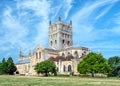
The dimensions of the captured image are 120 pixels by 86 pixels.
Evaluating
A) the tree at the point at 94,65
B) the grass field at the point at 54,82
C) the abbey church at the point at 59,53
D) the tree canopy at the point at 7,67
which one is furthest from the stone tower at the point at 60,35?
the grass field at the point at 54,82

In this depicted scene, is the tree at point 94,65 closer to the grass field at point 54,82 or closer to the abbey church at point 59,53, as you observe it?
the abbey church at point 59,53

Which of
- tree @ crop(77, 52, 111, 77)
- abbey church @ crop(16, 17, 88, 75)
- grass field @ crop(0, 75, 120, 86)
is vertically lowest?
grass field @ crop(0, 75, 120, 86)

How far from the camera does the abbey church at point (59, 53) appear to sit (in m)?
97.2

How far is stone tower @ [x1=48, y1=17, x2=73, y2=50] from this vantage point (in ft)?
417

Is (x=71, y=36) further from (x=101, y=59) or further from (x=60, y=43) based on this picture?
(x=101, y=59)

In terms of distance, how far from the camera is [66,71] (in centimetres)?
9612

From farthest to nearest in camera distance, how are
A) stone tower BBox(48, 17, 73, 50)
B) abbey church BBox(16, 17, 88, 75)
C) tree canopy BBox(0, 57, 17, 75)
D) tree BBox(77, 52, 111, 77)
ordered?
1. stone tower BBox(48, 17, 73, 50)
2. tree canopy BBox(0, 57, 17, 75)
3. abbey church BBox(16, 17, 88, 75)
4. tree BBox(77, 52, 111, 77)

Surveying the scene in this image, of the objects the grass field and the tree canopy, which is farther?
the tree canopy

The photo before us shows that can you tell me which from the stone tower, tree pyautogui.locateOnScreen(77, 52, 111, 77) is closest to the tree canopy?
the stone tower

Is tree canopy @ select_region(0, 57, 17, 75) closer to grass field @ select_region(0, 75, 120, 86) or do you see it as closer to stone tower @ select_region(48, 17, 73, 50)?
stone tower @ select_region(48, 17, 73, 50)

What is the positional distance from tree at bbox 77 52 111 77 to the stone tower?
165 feet

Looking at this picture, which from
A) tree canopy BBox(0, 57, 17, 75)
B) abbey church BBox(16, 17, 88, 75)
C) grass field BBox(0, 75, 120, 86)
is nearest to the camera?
grass field BBox(0, 75, 120, 86)

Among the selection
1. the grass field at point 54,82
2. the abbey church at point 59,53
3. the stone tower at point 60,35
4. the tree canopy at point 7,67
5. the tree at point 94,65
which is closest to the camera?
the grass field at point 54,82

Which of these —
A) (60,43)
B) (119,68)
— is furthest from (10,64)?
(119,68)
